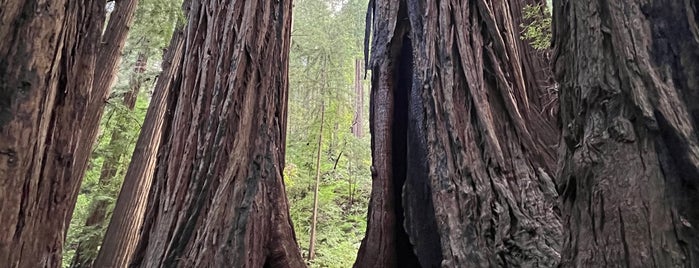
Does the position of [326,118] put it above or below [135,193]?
above

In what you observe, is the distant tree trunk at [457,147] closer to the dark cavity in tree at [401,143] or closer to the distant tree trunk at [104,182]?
the dark cavity in tree at [401,143]

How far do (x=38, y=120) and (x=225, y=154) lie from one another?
1.64 metres

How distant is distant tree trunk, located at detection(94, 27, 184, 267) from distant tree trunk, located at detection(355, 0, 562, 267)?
216 cm

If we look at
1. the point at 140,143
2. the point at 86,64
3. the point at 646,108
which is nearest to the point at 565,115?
the point at 646,108

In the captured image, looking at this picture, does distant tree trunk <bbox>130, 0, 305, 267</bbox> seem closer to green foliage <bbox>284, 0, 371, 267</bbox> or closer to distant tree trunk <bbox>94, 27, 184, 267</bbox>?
distant tree trunk <bbox>94, 27, 184, 267</bbox>

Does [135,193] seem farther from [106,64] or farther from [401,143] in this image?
[401,143]

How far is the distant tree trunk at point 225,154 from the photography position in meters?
2.96

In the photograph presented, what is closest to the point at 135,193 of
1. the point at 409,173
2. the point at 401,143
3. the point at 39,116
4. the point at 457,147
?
the point at 401,143

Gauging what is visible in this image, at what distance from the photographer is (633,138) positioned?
1.55m

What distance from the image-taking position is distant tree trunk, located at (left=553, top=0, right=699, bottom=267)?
4.71 feet

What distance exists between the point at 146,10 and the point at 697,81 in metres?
5.76

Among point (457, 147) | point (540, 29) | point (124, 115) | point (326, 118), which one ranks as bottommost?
point (457, 147)

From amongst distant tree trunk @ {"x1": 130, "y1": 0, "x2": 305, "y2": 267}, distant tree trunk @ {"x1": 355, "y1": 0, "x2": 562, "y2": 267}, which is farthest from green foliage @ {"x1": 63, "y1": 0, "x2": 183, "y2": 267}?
distant tree trunk @ {"x1": 355, "y1": 0, "x2": 562, "y2": 267}

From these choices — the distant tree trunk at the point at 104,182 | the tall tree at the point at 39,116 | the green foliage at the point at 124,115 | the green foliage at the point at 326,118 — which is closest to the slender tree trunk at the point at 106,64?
the green foliage at the point at 124,115
